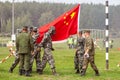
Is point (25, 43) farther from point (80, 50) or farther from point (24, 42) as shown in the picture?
point (80, 50)

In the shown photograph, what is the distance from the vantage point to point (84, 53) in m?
15.9

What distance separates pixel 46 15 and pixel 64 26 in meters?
104

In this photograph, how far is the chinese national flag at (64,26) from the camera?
16516 mm

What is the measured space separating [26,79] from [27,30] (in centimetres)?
199

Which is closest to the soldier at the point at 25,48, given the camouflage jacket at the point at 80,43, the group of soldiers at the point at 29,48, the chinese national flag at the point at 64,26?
the group of soldiers at the point at 29,48

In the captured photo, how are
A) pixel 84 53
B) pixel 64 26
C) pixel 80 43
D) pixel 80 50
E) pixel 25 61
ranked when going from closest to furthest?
pixel 25 61, pixel 84 53, pixel 80 43, pixel 80 50, pixel 64 26

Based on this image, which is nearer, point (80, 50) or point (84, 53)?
point (84, 53)

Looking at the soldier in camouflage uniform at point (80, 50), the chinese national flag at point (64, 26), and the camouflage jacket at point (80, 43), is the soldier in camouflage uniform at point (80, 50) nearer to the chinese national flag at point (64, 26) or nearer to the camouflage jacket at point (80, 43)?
the camouflage jacket at point (80, 43)

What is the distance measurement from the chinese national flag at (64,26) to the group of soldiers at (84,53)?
30.4 inches

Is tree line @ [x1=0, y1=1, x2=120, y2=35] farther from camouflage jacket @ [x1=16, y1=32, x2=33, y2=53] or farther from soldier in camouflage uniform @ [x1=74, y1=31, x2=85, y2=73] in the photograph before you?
camouflage jacket @ [x1=16, y1=32, x2=33, y2=53]

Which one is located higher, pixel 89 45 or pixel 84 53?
pixel 89 45

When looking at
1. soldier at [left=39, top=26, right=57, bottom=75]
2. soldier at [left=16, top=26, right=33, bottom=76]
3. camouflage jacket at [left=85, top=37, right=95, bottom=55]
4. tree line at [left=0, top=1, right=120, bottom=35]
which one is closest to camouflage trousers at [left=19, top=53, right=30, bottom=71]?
soldier at [left=16, top=26, right=33, bottom=76]

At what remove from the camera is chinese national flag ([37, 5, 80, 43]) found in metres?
16.5

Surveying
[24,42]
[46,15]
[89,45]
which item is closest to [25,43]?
[24,42]
